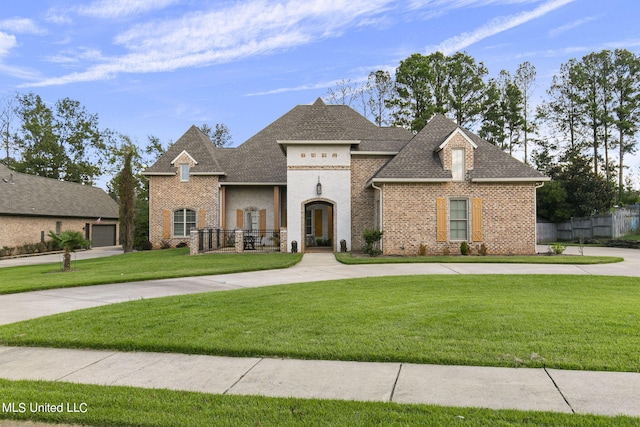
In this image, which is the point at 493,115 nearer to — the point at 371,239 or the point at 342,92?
the point at 342,92

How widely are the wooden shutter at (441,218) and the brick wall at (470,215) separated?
0.16 meters

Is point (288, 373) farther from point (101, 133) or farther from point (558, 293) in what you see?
point (101, 133)

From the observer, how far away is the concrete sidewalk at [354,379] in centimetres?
327

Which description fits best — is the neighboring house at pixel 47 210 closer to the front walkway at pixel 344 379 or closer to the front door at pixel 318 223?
the front door at pixel 318 223

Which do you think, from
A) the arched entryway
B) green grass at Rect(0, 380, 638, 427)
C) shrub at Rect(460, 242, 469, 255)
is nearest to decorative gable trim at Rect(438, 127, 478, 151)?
shrub at Rect(460, 242, 469, 255)

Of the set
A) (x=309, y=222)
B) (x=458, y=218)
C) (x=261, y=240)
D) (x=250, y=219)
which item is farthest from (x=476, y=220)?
(x=250, y=219)

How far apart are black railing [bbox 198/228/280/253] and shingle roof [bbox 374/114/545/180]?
745 cm

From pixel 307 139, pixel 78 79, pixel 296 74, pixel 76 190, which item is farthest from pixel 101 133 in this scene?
pixel 307 139

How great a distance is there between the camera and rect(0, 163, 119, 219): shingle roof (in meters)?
25.9

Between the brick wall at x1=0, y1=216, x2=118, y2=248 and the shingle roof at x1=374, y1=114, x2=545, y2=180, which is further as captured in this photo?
the brick wall at x1=0, y1=216, x2=118, y2=248

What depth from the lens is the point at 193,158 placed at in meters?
23.5

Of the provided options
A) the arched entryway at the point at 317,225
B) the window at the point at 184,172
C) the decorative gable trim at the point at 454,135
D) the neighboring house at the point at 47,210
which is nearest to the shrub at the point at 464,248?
the decorative gable trim at the point at 454,135

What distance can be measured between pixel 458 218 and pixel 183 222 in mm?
16139

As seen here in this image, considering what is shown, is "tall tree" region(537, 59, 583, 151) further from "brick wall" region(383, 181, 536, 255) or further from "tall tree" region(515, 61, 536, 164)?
"brick wall" region(383, 181, 536, 255)
